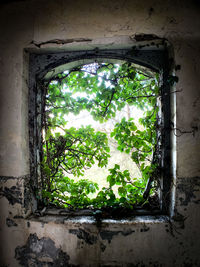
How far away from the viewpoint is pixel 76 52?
1.58m

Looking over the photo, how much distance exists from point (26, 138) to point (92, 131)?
2.51 feet

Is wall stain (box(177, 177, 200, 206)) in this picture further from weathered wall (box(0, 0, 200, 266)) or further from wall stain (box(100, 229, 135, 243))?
wall stain (box(100, 229, 135, 243))

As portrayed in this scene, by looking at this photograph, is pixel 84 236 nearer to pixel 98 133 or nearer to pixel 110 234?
pixel 110 234

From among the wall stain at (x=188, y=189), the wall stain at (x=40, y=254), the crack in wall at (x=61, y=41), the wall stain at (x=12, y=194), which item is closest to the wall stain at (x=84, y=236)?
the wall stain at (x=40, y=254)

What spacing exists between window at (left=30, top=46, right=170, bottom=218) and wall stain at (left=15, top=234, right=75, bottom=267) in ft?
1.20

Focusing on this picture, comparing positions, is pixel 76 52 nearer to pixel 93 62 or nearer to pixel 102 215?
pixel 93 62

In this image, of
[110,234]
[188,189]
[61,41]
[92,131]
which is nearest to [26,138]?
[92,131]

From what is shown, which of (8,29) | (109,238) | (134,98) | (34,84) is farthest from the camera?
(134,98)

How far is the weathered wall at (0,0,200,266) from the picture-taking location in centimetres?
137

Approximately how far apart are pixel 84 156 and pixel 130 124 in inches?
28.0

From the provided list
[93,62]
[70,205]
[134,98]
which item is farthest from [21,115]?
[134,98]

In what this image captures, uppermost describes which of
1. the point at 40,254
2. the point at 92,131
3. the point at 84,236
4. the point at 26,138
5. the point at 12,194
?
the point at 92,131

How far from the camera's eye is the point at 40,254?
1432 millimetres

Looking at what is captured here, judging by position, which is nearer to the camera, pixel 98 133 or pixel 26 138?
pixel 26 138
